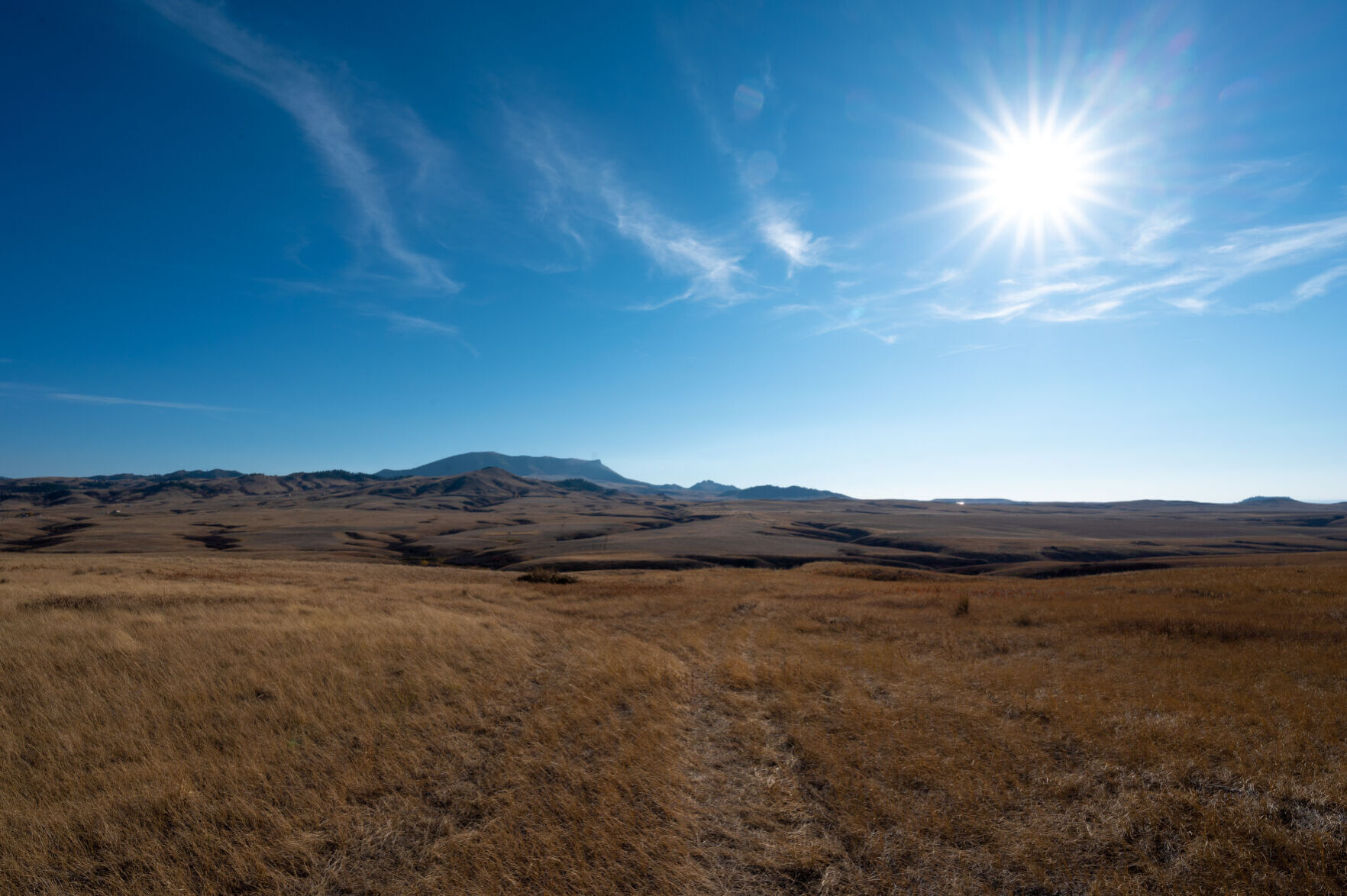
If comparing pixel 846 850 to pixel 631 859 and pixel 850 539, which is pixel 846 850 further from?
pixel 850 539

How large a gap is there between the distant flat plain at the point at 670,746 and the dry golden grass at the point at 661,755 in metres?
0.05

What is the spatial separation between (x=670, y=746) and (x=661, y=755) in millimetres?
388

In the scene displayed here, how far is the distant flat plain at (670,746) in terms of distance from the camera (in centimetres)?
608

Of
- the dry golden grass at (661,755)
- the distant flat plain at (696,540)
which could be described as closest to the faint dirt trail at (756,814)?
the dry golden grass at (661,755)

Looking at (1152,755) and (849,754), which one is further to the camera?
(849,754)

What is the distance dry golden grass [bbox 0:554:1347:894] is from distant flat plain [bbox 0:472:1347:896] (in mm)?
47

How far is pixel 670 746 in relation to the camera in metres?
9.31

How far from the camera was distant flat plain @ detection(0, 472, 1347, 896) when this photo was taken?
608 cm

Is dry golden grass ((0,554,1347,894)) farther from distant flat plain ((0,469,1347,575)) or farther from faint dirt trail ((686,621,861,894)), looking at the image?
distant flat plain ((0,469,1347,575))

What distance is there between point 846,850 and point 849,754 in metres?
2.59

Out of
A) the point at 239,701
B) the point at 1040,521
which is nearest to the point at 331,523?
the point at 239,701

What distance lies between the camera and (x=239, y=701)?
10141 mm

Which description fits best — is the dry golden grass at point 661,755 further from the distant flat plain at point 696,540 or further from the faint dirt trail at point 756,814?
the distant flat plain at point 696,540

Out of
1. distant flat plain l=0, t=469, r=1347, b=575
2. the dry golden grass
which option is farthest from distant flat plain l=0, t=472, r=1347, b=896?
distant flat plain l=0, t=469, r=1347, b=575
